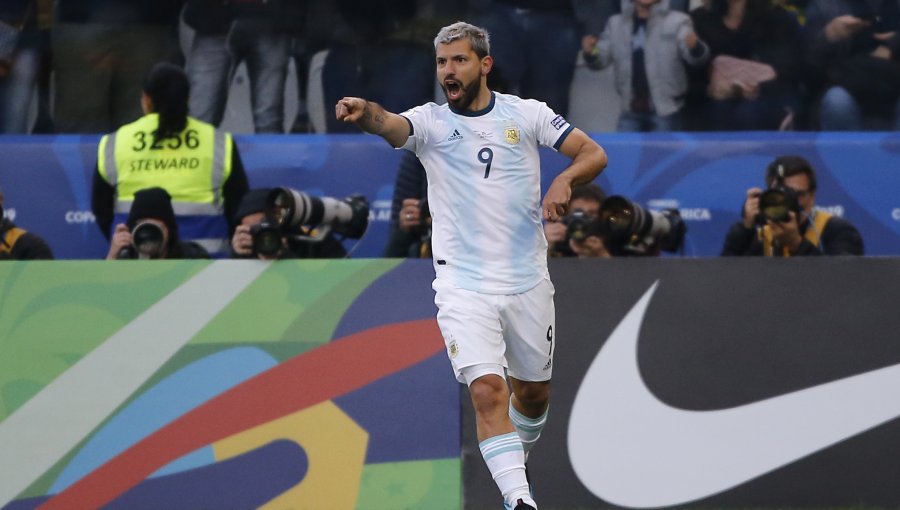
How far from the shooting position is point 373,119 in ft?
22.9

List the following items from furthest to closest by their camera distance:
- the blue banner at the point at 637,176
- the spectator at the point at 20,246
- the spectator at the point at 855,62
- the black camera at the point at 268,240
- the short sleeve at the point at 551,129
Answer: the spectator at the point at 855,62 → the blue banner at the point at 637,176 → the spectator at the point at 20,246 → the black camera at the point at 268,240 → the short sleeve at the point at 551,129

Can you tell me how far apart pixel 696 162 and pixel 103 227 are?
364cm

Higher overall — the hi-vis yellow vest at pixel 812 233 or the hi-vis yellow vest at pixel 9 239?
the hi-vis yellow vest at pixel 812 233

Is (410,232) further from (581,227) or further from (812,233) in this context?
(812,233)

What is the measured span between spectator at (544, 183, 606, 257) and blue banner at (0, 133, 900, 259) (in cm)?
97

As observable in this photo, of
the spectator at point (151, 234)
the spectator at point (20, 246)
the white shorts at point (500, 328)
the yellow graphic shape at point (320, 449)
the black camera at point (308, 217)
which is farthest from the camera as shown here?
the spectator at point (20, 246)

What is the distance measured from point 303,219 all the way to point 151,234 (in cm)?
79

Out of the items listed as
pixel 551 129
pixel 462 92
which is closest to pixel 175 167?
pixel 462 92

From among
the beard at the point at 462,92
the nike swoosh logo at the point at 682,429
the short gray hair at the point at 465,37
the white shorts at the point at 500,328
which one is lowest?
the nike swoosh logo at the point at 682,429

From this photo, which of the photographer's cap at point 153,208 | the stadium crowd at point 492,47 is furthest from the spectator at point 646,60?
the photographer's cap at point 153,208

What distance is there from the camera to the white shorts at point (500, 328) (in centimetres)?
710

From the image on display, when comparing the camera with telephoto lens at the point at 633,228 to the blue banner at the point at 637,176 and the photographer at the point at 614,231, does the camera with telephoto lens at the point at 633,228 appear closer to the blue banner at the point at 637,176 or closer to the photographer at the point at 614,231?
the photographer at the point at 614,231

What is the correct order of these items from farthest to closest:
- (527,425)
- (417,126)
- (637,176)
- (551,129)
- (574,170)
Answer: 1. (637,176)
2. (527,425)
3. (551,129)
4. (417,126)
5. (574,170)

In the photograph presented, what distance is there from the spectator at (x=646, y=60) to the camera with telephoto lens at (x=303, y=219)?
2.58 metres
